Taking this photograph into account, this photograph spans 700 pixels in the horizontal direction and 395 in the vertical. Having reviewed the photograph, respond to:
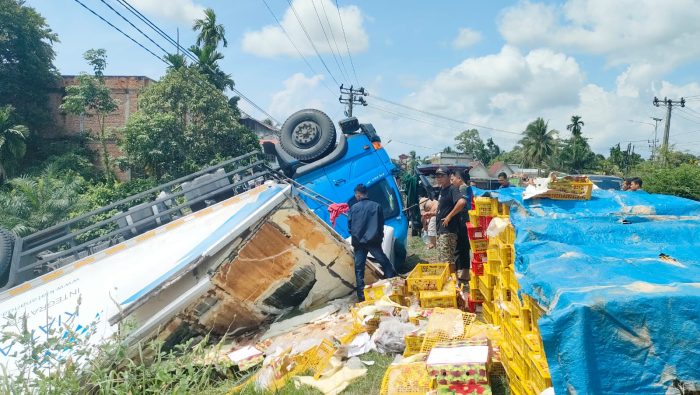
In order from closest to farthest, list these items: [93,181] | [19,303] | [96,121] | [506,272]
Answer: [506,272] < [19,303] < [93,181] < [96,121]

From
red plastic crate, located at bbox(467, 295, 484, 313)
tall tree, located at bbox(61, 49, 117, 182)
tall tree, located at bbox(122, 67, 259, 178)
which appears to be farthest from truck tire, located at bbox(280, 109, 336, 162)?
→ tall tree, located at bbox(61, 49, 117, 182)

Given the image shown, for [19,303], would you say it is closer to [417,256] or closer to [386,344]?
[386,344]

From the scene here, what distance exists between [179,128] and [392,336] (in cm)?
1891

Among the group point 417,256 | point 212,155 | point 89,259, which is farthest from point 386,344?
point 212,155

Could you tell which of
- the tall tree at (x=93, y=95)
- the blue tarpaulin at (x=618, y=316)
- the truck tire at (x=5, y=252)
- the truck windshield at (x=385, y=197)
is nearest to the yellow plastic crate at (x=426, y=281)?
the blue tarpaulin at (x=618, y=316)

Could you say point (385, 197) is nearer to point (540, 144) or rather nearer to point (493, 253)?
point (493, 253)

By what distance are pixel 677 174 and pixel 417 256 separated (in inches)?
423

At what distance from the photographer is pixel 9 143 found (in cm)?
2220

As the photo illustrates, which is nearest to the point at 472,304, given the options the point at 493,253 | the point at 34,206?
the point at 493,253

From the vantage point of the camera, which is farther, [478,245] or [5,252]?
[5,252]

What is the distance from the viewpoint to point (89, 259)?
20.5ft

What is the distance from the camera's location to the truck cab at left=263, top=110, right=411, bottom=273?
9148mm

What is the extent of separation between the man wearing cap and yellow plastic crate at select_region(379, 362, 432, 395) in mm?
2902

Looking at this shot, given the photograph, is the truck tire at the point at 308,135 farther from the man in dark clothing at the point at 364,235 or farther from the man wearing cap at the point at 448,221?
the man wearing cap at the point at 448,221
